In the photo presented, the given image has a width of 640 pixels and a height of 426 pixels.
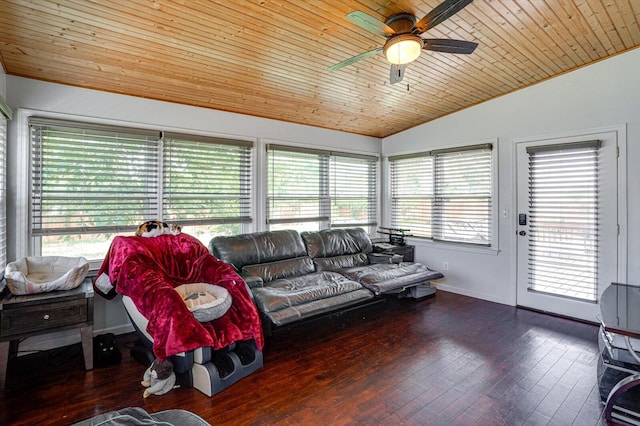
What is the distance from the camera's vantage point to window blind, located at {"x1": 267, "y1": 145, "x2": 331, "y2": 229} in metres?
4.48

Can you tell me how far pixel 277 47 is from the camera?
293 centimetres

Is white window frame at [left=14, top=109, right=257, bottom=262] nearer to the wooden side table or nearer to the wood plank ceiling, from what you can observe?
the wood plank ceiling

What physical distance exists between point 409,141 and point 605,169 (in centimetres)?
255

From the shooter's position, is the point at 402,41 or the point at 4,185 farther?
the point at 4,185

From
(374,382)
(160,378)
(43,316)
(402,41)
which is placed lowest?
(374,382)

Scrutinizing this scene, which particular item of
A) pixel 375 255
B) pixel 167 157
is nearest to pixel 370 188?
pixel 375 255

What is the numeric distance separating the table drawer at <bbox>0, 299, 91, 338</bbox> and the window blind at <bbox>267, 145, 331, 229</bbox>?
7.54 ft

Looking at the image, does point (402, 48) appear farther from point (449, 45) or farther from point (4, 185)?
point (4, 185)

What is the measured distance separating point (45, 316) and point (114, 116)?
190cm

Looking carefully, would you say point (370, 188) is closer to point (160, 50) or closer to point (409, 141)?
point (409, 141)

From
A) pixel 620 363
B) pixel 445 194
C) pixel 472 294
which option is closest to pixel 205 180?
pixel 445 194

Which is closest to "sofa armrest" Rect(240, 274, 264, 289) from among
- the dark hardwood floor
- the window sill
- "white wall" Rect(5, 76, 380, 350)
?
the dark hardwood floor

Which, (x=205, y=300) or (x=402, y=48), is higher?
(x=402, y=48)

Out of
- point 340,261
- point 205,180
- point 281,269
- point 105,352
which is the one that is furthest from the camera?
point 340,261
